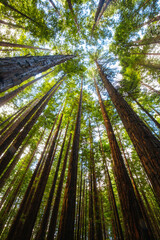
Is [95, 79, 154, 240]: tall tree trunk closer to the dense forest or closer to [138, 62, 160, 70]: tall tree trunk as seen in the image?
the dense forest

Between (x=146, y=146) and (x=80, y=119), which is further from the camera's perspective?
(x=80, y=119)

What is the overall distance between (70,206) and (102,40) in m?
11.6

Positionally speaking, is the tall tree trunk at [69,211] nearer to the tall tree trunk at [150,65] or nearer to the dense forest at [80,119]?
the dense forest at [80,119]

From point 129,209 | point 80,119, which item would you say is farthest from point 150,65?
point 129,209

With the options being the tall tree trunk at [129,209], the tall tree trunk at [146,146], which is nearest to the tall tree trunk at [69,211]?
the tall tree trunk at [129,209]

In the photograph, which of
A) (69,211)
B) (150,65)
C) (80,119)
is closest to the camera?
(69,211)

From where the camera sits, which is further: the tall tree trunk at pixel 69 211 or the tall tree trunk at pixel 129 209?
the tall tree trunk at pixel 69 211

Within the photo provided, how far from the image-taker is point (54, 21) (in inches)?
258

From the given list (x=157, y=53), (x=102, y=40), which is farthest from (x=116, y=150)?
(x=157, y=53)

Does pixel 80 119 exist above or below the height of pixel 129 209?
above

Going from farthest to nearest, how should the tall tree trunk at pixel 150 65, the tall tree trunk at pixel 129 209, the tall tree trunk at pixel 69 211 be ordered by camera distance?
the tall tree trunk at pixel 150 65 < the tall tree trunk at pixel 69 211 < the tall tree trunk at pixel 129 209

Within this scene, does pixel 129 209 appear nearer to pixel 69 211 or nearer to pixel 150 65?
pixel 69 211

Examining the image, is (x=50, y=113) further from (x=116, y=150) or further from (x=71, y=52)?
(x=116, y=150)

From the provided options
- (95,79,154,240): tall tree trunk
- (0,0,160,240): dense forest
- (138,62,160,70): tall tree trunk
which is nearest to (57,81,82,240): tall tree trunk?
(0,0,160,240): dense forest
